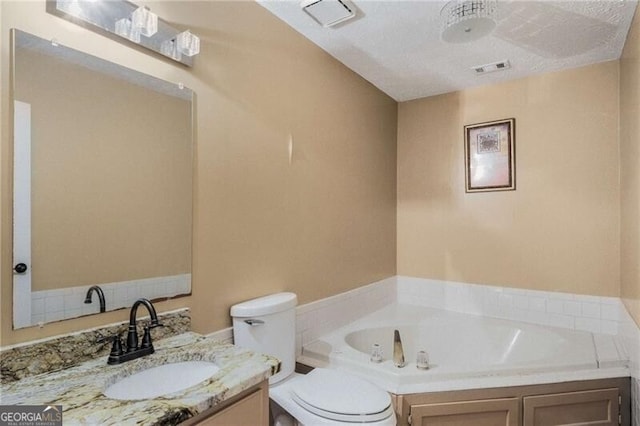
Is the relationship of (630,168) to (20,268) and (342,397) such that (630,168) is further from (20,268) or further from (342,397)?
(20,268)

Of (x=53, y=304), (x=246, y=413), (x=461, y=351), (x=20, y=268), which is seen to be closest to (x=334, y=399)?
(x=246, y=413)

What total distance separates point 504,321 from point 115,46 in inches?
117

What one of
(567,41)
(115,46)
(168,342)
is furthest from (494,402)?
(115,46)

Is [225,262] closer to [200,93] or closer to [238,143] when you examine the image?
[238,143]

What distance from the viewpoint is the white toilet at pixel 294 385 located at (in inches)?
58.6

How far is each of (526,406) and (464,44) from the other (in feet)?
6.93

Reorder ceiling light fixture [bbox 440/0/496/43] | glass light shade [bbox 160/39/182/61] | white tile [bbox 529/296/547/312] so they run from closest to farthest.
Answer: glass light shade [bbox 160/39/182/61], ceiling light fixture [bbox 440/0/496/43], white tile [bbox 529/296/547/312]

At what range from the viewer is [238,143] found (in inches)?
70.1

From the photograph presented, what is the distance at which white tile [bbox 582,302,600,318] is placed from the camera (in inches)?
96.3

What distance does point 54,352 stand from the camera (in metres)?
1.11

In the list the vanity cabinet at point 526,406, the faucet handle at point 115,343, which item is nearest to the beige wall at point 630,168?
the vanity cabinet at point 526,406

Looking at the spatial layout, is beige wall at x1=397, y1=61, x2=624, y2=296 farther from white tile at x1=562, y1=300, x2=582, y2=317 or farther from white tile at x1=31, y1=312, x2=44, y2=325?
white tile at x1=31, y1=312, x2=44, y2=325

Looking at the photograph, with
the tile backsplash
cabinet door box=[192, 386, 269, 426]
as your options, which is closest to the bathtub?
cabinet door box=[192, 386, 269, 426]

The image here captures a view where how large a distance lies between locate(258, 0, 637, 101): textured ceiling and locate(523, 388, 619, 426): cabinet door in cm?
202
